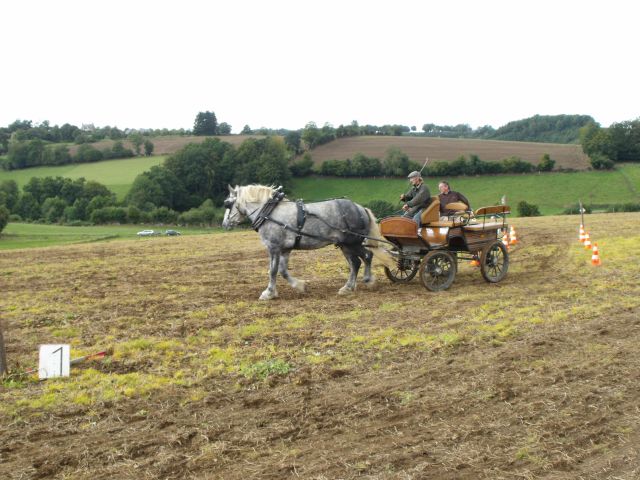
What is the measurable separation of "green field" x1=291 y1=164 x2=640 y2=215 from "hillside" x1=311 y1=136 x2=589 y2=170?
3407mm

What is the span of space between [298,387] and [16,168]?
82745 millimetres

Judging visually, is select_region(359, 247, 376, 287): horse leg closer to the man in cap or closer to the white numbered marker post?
the man in cap

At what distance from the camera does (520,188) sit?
Result: 57000mm

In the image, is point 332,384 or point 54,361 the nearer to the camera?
point 332,384

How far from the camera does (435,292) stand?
37.7 feet

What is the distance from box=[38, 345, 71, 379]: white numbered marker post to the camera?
6.89 metres

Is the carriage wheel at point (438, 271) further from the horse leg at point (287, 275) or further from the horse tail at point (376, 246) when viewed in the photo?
the horse leg at point (287, 275)

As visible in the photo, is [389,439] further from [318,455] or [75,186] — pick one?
[75,186]

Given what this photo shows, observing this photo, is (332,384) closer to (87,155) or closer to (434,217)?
(434,217)

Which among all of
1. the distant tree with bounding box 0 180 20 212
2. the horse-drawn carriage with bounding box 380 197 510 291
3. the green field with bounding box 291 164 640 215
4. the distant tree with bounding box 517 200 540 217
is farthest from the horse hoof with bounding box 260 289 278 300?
the distant tree with bounding box 0 180 20 212

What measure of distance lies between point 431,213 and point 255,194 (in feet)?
11.1

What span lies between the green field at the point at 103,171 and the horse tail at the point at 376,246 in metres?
59.2

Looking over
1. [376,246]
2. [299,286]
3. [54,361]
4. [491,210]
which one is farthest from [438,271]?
[54,361]

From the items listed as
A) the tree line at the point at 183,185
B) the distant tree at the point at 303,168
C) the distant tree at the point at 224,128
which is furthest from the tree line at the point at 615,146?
the distant tree at the point at 224,128
